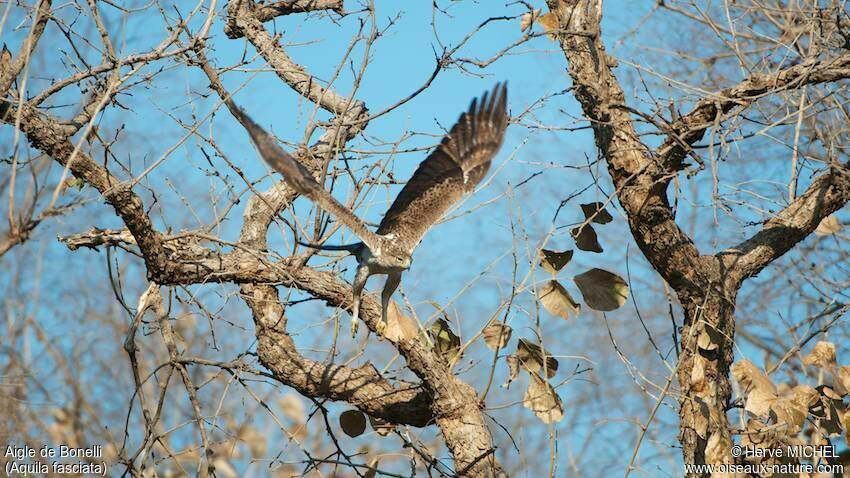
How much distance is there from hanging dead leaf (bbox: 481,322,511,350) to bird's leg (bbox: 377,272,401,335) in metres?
0.44

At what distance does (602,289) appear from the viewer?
12.8 ft

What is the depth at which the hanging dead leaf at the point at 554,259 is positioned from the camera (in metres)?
3.85

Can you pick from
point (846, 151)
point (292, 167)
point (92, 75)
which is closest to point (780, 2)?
point (846, 151)

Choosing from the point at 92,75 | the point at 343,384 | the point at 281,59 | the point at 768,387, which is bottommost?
the point at 768,387

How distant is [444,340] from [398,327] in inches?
11.9

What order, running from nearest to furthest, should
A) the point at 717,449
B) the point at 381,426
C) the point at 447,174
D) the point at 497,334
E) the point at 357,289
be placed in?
1. the point at 717,449
2. the point at 497,334
3. the point at 357,289
4. the point at 381,426
5. the point at 447,174

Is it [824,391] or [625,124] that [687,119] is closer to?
[625,124]

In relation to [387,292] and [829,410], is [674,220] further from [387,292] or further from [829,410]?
[387,292]

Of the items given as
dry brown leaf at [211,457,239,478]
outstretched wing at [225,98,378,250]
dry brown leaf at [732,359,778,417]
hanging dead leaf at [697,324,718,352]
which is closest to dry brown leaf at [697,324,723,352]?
hanging dead leaf at [697,324,718,352]

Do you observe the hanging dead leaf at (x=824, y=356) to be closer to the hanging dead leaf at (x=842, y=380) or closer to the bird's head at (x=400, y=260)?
the hanging dead leaf at (x=842, y=380)

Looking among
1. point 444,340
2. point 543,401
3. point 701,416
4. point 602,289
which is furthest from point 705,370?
point 444,340

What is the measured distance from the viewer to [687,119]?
12.5 ft

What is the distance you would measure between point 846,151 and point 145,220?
13.3 feet

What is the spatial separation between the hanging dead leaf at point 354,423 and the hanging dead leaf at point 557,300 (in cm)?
100
